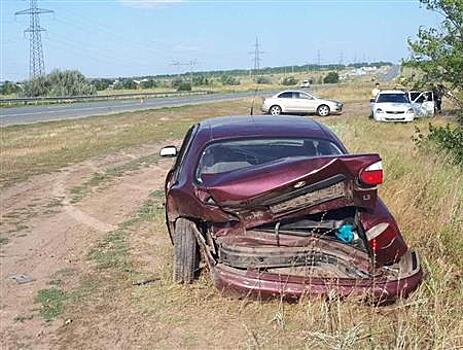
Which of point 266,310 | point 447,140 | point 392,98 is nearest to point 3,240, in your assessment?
point 266,310

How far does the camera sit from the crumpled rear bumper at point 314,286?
452 centimetres

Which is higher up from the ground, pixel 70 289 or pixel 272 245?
pixel 272 245

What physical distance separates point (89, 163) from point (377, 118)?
17227mm

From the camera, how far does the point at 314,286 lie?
4.56m

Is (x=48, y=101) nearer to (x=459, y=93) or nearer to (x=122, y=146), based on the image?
(x=122, y=146)

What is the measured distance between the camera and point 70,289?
5.95 metres

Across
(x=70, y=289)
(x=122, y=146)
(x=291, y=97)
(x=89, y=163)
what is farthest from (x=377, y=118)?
(x=70, y=289)

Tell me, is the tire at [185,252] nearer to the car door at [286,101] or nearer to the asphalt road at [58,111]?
the asphalt road at [58,111]

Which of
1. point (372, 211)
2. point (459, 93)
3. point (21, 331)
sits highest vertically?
point (459, 93)

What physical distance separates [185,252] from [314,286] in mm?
1389

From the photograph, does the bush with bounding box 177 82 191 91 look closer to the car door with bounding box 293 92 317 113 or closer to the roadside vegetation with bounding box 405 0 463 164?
the car door with bounding box 293 92 317 113

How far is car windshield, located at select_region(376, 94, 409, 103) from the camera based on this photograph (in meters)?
30.2

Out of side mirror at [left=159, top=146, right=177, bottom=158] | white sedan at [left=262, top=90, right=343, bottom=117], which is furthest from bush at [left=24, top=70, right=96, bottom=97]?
side mirror at [left=159, top=146, right=177, bottom=158]

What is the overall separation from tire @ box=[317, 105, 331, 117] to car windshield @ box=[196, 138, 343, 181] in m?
30.8
